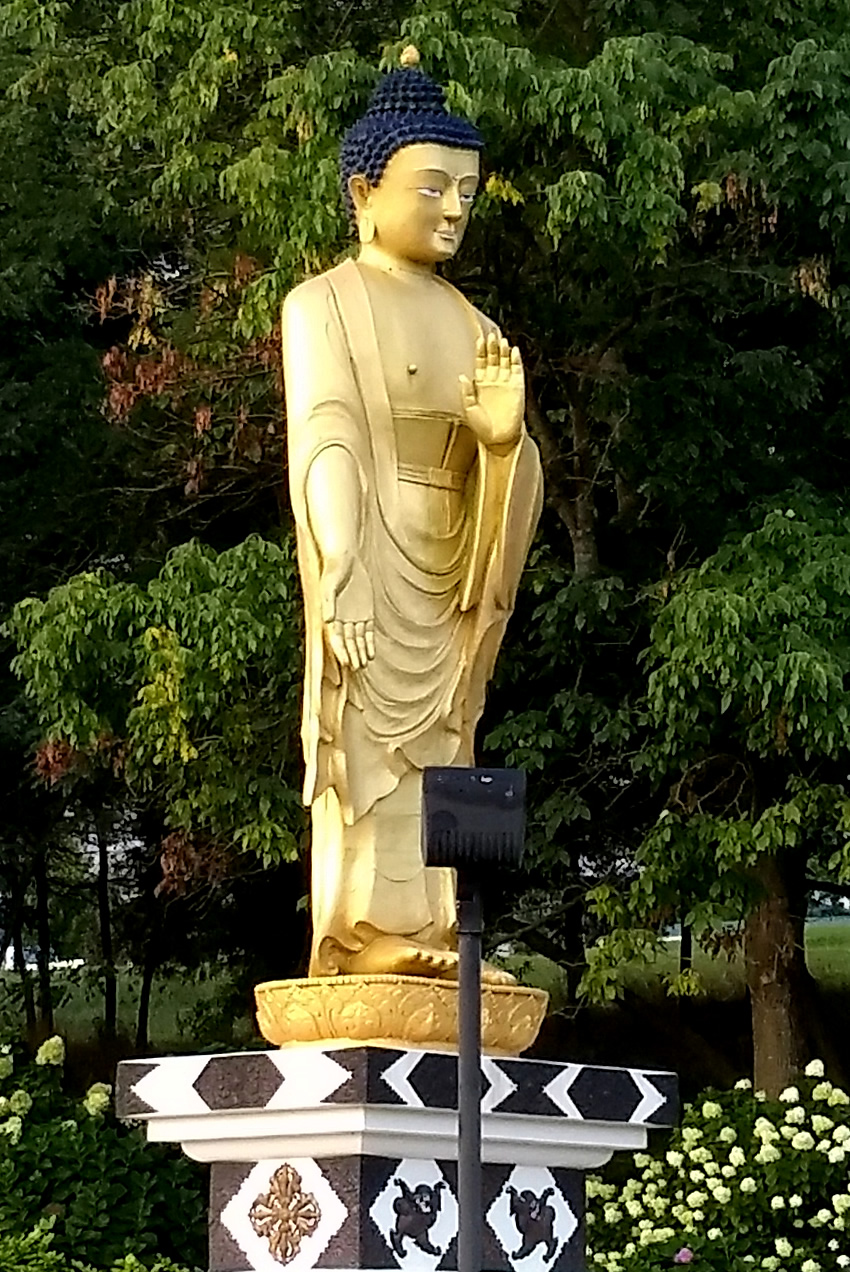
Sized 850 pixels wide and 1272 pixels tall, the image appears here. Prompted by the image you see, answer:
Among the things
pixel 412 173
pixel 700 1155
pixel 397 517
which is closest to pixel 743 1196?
pixel 700 1155

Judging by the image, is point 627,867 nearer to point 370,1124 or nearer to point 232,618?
point 232,618

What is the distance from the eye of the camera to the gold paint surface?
19.4ft

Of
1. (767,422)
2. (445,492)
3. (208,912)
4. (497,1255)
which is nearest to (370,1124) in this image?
(497,1255)

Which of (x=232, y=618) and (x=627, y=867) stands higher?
(x=232, y=618)

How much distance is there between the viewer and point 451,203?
6.68 meters

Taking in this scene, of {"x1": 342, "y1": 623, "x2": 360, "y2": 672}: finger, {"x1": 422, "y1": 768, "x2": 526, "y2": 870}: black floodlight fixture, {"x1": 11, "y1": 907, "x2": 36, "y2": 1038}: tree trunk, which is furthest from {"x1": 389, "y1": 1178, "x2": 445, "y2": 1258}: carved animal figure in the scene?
{"x1": 11, "y1": 907, "x2": 36, "y2": 1038}: tree trunk

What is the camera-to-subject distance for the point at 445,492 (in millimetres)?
6605

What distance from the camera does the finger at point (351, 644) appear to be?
245 inches

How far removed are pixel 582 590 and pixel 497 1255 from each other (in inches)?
206

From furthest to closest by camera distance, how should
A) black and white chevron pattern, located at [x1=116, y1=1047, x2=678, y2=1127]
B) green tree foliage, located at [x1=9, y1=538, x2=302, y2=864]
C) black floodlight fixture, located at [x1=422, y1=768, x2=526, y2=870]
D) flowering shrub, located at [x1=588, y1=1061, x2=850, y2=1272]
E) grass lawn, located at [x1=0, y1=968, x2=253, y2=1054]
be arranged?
grass lawn, located at [x1=0, y1=968, x2=253, y2=1054]
green tree foliage, located at [x1=9, y1=538, x2=302, y2=864]
flowering shrub, located at [x1=588, y1=1061, x2=850, y2=1272]
black and white chevron pattern, located at [x1=116, y1=1047, x2=678, y2=1127]
black floodlight fixture, located at [x1=422, y1=768, x2=526, y2=870]

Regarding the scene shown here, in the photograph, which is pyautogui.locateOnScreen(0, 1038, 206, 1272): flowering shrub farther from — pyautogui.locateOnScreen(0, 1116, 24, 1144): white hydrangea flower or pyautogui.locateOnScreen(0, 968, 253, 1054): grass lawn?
pyautogui.locateOnScreen(0, 968, 253, 1054): grass lawn

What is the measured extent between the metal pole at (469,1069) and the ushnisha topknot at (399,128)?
2.87 metres

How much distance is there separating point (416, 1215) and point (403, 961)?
2.04 feet

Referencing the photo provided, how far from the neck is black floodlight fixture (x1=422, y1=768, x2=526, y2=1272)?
2636 millimetres
